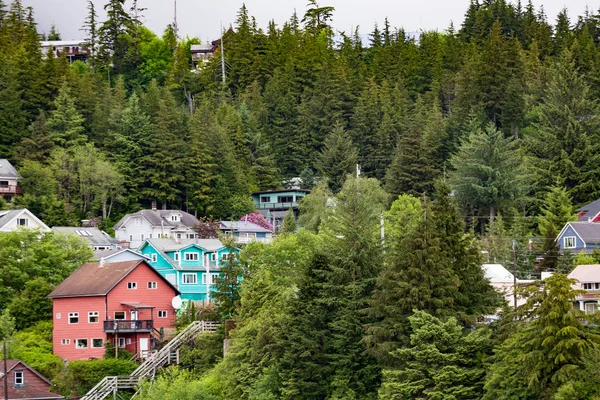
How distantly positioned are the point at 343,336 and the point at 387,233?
12.5 m

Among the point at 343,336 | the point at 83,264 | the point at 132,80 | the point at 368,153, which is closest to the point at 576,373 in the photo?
the point at 343,336

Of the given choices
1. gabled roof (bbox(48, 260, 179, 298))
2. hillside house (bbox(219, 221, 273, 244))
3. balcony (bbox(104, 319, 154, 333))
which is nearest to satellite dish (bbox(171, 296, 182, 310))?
gabled roof (bbox(48, 260, 179, 298))

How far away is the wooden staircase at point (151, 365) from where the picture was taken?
211 feet

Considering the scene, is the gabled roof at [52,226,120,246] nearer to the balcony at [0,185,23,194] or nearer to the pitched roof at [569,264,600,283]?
the balcony at [0,185,23,194]

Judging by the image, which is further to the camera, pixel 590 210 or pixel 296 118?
pixel 296 118

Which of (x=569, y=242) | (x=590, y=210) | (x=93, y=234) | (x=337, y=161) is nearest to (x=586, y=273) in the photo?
(x=569, y=242)

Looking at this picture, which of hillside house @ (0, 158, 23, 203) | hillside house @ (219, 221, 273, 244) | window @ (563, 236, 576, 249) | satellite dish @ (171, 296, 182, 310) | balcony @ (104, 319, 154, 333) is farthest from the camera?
hillside house @ (0, 158, 23, 203)

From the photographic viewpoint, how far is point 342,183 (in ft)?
367

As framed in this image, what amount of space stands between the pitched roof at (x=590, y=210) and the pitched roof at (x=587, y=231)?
7.24m

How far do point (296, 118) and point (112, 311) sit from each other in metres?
56.4

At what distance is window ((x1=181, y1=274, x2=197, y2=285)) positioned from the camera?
274 feet

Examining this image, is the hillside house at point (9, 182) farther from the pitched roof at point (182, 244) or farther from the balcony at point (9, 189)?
the pitched roof at point (182, 244)

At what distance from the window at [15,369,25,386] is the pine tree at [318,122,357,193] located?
5407 centimetres

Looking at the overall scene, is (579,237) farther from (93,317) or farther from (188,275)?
(93,317)
